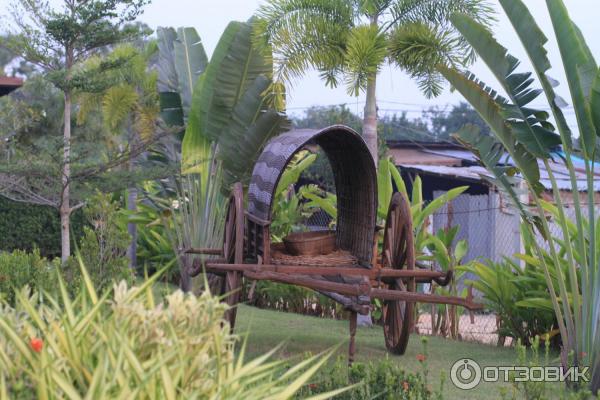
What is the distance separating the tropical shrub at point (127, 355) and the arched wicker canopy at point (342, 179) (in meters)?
4.35

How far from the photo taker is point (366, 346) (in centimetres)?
907

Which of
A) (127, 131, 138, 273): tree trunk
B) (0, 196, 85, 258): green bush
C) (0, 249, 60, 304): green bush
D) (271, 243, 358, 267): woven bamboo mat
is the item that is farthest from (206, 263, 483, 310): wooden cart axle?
(0, 196, 85, 258): green bush

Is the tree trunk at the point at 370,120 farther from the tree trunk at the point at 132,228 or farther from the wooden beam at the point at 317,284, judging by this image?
the tree trunk at the point at 132,228

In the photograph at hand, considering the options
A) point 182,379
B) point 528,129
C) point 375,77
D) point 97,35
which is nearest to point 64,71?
point 97,35

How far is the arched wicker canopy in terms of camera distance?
25.6 feet

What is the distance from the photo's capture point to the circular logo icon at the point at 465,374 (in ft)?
22.3

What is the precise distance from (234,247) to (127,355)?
551cm

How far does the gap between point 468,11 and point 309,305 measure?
4.65m

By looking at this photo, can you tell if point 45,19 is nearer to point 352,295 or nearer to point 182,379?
point 352,295

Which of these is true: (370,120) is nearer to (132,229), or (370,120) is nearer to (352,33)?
(352,33)

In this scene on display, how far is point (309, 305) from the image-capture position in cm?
1216

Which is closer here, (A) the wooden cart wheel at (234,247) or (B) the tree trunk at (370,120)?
(A) the wooden cart wheel at (234,247)

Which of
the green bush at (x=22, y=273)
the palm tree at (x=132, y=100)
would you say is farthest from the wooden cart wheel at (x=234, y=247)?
the palm tree at (x=132, y=100)

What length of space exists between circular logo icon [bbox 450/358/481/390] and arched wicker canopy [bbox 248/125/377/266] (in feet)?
4.82
